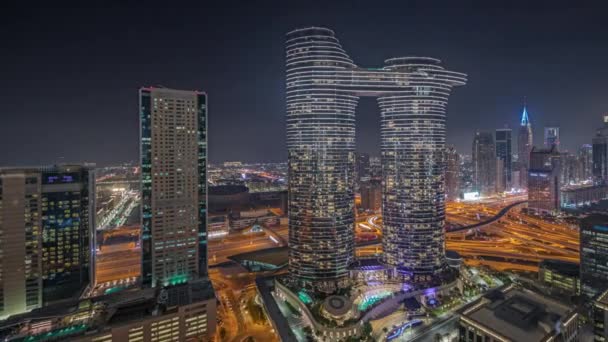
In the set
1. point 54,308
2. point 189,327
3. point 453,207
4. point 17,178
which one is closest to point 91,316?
point 54,308

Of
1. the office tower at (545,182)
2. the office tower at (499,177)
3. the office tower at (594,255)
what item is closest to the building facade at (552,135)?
the office tower at (499,177)

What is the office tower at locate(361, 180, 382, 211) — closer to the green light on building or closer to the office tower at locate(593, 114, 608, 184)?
the green light on building

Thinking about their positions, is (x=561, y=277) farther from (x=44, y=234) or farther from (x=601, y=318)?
(x=44, y=234)

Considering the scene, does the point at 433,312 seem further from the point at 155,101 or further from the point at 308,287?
the point at 155,101

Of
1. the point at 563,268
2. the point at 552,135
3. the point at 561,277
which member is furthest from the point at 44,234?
the point at 552,135

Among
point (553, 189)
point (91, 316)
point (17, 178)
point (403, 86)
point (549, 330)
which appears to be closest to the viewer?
point (549, 330)

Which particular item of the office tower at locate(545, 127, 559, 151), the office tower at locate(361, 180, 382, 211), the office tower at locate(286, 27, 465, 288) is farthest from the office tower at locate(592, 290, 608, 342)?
the office tower at locate(545, 127, 559, 151)
